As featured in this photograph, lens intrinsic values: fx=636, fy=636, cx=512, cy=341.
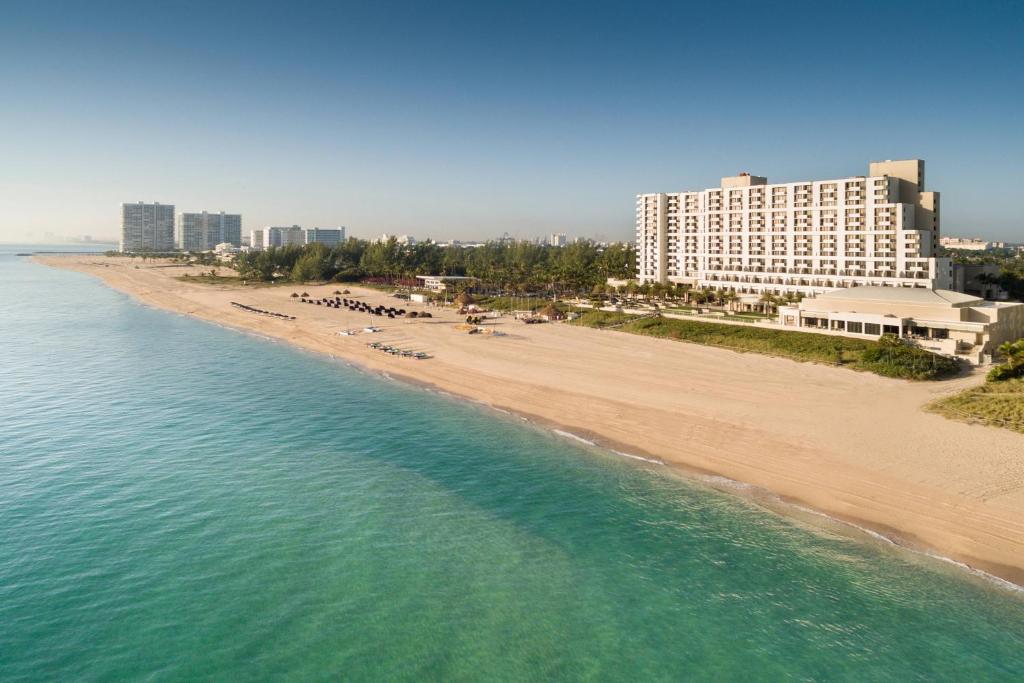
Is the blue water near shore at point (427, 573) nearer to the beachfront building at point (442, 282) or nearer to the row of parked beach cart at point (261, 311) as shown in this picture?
the row of parked beach cart at point (261, 311)

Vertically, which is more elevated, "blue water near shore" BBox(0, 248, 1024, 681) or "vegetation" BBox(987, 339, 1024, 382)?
"vegetation" BBox(987, 339, 1024, 382)

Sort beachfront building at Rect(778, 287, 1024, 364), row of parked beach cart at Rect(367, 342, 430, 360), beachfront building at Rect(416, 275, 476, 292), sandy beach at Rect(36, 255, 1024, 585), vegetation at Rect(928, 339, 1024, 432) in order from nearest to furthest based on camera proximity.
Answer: sandy beach at Rect(36, 255, 1024, 585) → vegetation at Rect(928, 339, 1024, 432) → beachfront building at Rect(778, 287, 1024, 364) → row of parked beach cart at Rect(367, 342, 430, 360) → beachfront building at Rect(416, 275, 476, 292)

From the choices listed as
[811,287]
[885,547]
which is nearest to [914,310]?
[811,287]

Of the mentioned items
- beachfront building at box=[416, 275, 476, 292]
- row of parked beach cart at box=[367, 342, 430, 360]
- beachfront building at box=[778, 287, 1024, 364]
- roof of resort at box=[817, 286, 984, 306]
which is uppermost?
beachfront building at box=[416, 275, 476, 292]

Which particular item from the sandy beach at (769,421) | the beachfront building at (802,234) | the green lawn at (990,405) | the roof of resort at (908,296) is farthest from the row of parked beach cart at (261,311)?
the green lawn at (990,405)

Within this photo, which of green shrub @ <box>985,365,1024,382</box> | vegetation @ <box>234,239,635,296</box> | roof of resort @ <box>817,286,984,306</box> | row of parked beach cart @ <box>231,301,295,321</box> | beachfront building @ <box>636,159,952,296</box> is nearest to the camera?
green shrub @ <box>985,365,1024,382</box>

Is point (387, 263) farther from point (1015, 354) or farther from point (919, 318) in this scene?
point (1015, 354)

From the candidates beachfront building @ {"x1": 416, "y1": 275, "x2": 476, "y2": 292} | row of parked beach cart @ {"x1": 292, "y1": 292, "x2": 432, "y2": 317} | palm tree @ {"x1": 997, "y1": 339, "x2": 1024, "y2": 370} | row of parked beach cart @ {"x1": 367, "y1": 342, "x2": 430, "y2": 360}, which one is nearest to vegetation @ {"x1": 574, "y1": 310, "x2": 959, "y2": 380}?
palm tree @ {"x1": 997, "y1": 339, "x2": 1024, "y2": 370}

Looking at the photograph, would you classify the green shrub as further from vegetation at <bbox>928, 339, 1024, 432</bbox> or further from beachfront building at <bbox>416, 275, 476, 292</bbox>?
beachfront building at <bbox>416, 275, 476, 292</bbox>
